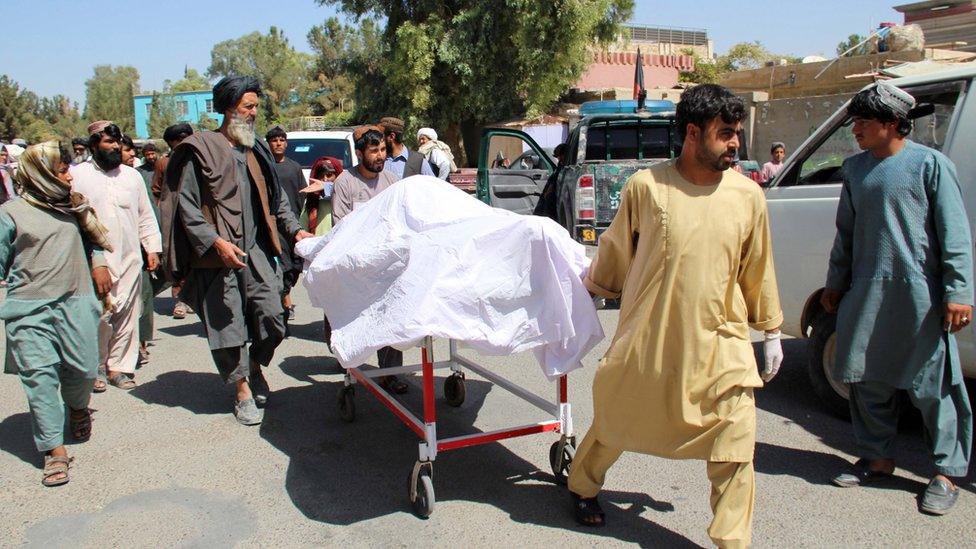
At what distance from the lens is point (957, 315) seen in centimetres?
390

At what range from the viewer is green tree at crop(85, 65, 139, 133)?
84.1 meters

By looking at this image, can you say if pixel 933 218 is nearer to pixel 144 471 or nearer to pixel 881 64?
pixel 144 471

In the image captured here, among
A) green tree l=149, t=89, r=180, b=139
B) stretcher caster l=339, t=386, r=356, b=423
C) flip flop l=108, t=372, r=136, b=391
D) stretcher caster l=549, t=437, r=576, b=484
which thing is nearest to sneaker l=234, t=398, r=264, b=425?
stretcher caster l=339, t=386, r=356, b=423

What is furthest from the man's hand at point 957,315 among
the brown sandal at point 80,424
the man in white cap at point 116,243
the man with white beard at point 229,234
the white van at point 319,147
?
the white van at point 319,147

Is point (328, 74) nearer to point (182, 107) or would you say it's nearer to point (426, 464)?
point (182, 107)

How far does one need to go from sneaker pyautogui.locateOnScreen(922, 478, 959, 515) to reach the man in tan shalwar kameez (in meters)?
1.16

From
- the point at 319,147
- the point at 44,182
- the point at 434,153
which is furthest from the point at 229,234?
the point at 319,147

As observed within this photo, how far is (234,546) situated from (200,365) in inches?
142

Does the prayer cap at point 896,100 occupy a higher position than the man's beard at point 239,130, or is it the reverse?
the prayer cap at point 896,100

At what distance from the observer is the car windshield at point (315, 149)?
12438 mm

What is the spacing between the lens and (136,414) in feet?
19.3

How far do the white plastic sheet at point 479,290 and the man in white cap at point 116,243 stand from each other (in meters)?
3.07

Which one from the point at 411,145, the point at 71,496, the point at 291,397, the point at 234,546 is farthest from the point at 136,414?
the point at 411,145

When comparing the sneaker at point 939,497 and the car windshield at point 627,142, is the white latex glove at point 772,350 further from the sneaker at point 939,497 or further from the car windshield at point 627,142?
the car windshield at point 627,142
